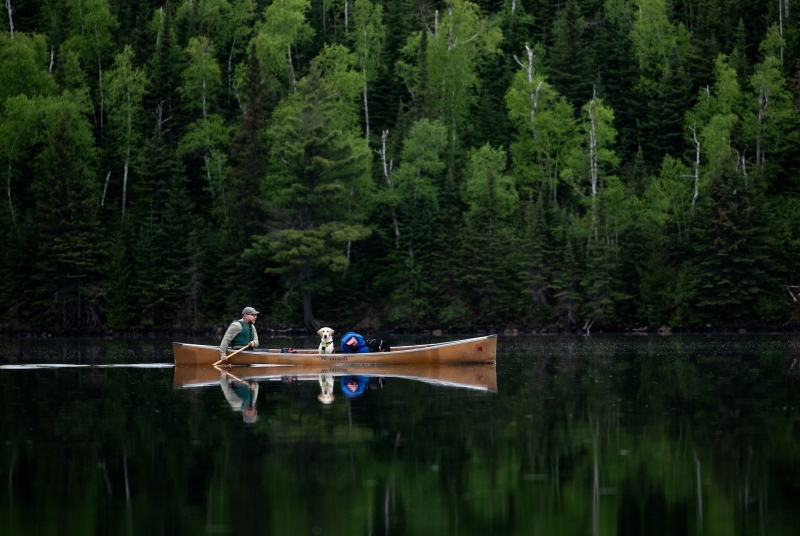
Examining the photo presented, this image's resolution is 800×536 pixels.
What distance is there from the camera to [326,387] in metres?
28.3

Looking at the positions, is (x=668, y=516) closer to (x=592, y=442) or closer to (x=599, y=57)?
(x=592, y=442)

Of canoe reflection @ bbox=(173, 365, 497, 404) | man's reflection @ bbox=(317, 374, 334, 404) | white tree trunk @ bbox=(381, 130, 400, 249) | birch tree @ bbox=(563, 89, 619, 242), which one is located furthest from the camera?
white tree trunk @ bbox=(381, 130, 400, 249)

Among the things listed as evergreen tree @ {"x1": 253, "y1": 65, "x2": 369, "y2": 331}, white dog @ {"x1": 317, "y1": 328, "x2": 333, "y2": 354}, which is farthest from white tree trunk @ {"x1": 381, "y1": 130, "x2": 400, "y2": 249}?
white dog @ {"x1": 317, "y1": 328, "x2": 333, "y2": 354}

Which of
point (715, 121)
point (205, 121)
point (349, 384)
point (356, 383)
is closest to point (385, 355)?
point (356, 383)

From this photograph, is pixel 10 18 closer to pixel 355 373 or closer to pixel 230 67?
pixel 230 67

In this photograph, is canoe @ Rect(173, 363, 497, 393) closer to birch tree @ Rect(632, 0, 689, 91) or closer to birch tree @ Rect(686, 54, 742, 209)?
birch tree @ Rect(686, 54, 742, 209)

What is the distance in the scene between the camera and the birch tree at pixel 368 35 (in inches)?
3354

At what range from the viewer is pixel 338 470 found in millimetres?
15281

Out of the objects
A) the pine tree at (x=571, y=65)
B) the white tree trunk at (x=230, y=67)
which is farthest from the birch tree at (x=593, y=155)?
the white tree trunk at (x=230, y=67)

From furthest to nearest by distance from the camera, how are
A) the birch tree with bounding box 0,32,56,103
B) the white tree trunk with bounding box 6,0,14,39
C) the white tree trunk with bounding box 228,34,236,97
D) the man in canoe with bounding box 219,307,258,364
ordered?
the white tree trunk with bounding box 228,34,236,97 < the white tree trunk with bounding box 6,0,14,39 < the birch tree with bounding box 0,32,56,103 < the man in canoe with bounding box 219,307,258,364

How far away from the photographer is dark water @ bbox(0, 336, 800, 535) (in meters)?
12.5

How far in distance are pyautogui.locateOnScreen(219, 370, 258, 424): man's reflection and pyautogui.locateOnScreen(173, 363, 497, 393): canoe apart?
0.30 m

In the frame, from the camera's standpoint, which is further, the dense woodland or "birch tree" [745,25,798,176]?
"birch tree" [745,25,798,176]

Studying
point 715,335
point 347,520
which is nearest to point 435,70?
point 715,335
